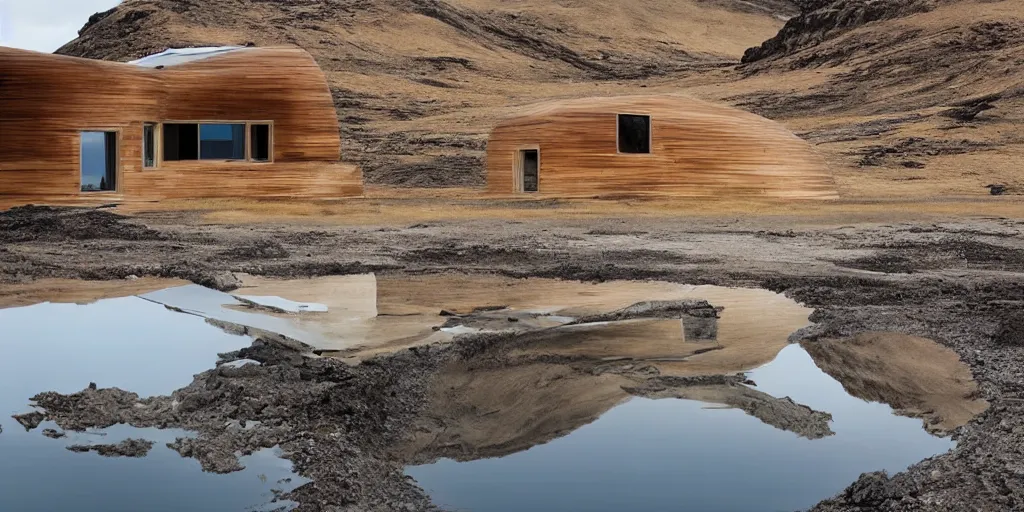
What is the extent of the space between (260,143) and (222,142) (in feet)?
2.15

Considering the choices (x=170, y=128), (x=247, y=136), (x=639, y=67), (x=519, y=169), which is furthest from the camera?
(x=639, y=67)

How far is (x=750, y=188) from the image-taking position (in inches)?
904

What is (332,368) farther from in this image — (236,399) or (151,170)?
(151,170)

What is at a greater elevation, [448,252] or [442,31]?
[442,31]

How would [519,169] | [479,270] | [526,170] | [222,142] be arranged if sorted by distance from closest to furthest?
1. [479,270]
2. [222,142]
3. [519,169]
4. [526,170]

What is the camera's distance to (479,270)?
39.2 feet

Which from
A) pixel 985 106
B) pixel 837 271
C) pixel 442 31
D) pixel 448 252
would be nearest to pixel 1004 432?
pixel 837 271

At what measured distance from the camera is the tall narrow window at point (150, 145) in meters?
20.7

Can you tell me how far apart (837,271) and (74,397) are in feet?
25.7

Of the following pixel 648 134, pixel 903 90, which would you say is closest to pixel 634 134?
pixel 648 134

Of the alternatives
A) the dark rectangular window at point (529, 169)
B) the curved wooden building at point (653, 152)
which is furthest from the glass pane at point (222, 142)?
the dark rectangular window at point (529, 169)

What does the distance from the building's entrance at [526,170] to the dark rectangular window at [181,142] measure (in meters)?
6.08

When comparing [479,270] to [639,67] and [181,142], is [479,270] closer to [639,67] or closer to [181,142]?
[181,142]

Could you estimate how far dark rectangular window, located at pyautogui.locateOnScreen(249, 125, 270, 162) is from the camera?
21.7 m
